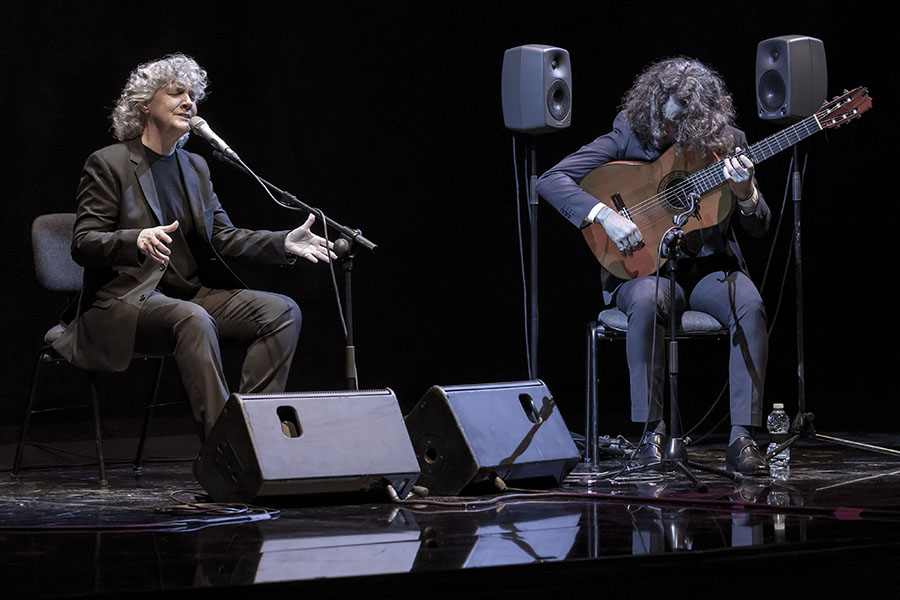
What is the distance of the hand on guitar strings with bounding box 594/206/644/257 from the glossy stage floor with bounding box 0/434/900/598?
90 cm

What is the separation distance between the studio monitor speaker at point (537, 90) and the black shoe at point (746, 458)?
124 cm

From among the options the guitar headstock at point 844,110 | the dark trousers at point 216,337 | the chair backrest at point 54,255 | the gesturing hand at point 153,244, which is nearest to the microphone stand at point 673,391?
the guitar headstock at point 844,110

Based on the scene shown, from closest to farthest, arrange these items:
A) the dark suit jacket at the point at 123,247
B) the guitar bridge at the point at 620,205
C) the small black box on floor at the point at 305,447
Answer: the small black box on floor at the point at 305,447 < the dark suit jacket at the point at 123,247 < the guitar bridge at the point at 620,205

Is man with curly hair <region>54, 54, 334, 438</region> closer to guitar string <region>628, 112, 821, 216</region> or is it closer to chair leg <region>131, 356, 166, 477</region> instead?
chair leg <region>131, 356, 166, 477</region>

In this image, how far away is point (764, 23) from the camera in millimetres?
5281

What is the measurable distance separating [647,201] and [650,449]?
2.81 feet

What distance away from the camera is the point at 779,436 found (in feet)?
13.1

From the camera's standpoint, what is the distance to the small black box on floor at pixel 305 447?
106 inches

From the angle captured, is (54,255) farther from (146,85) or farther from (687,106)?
(687,106)

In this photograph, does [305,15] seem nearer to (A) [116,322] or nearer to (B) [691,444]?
(A) [116,322]

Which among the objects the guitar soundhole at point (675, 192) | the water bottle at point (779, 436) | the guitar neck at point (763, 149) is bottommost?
the water bottle at point (779, 436)

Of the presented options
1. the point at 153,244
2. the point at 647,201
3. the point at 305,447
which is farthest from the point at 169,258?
the point at 647,201

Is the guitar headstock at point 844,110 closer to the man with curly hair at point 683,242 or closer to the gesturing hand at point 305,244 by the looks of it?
the man with curly hair at point 683,242

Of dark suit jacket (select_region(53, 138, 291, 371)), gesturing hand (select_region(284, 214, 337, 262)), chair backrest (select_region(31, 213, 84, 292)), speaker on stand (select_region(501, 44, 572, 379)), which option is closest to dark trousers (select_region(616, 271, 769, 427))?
speaker on stand (select_region(501, 44, 572, 379))
